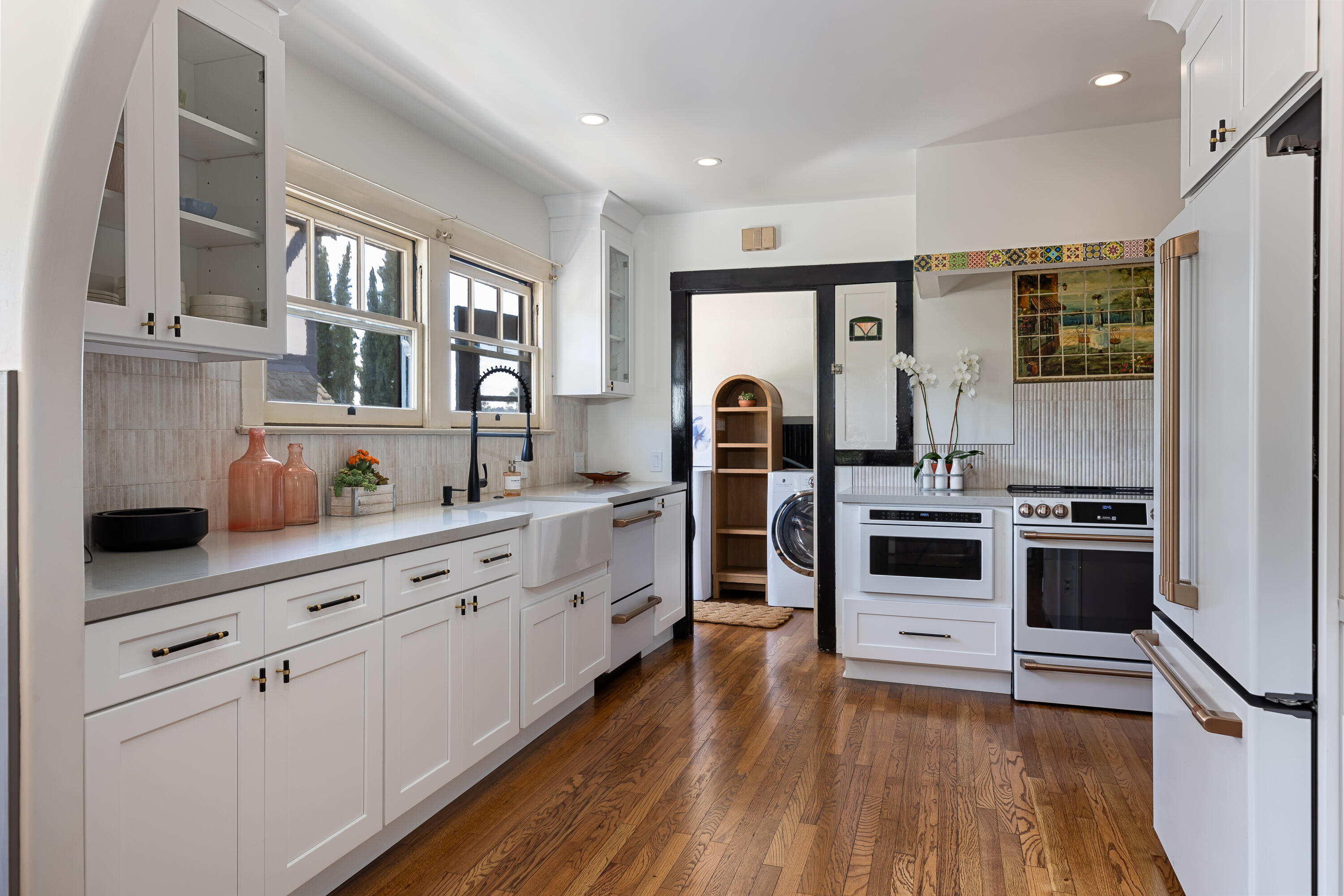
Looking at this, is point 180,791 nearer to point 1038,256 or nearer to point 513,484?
point 513,484

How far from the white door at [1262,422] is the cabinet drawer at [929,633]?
75.6 inches

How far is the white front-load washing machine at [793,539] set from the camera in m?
5.32

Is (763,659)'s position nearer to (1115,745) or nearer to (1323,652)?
(1115,745)

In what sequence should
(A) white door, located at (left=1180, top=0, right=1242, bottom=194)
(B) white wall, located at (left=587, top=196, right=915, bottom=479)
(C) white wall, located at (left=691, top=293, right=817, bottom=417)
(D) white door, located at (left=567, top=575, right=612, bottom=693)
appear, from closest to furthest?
(A) white door, located at (left=1180, top=0, right=1242, bottom=194) → (D) white door, located at (left=567, top=575, right=612, bottom=693) → (B) white wall, located at (left=587, top=196, right=915, bottom=479) → (C) white wall, located at (left=691, top=293, right=817, bottom=417)

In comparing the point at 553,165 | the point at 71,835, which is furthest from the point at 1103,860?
the point at 553,165

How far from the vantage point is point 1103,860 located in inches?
85.9

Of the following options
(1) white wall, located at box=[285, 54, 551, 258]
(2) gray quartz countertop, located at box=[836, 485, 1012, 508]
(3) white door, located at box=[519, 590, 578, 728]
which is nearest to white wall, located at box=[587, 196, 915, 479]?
(1) white wall, located at box=[285, 54, 551, 258]

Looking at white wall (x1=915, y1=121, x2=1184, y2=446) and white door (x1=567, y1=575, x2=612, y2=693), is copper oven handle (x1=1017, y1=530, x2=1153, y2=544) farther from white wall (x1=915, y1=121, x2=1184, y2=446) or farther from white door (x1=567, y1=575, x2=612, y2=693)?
white door (x1=567, y1=575, x2=612, y2=693)

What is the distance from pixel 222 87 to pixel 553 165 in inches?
74.7

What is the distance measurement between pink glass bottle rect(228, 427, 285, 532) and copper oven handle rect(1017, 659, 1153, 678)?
3004mm

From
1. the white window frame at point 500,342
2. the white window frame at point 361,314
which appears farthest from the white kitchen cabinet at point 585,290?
the white window frame at point 361,314

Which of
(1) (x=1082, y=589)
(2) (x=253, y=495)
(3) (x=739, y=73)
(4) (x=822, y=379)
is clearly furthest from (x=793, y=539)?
(2) (x=253, y=495)

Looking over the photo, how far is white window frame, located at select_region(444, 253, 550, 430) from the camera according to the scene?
3.53 metres

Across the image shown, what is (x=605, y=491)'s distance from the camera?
12.6 feet
